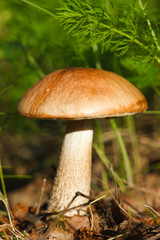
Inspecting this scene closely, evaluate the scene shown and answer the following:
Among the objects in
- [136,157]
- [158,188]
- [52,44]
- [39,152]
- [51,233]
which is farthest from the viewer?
[39,152]

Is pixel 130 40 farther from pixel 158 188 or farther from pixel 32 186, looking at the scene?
pixel 32 186

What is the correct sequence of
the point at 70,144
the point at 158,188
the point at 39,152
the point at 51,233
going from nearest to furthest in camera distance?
1. the point at 51,233
2. the point at 70,144
3. the point at 158,188
4. the point at 39,152

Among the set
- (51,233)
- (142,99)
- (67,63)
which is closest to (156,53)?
(142,99)

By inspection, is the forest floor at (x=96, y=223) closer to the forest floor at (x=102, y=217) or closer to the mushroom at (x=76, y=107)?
the forest floor at (x=102, y=217)

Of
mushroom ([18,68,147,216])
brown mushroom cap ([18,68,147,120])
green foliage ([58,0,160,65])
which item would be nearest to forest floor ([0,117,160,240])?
mushroom ([18,68,147,216])

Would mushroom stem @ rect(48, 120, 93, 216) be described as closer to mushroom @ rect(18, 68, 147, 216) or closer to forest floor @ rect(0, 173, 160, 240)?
mushroom @ rect(18, 68, 147, 216)

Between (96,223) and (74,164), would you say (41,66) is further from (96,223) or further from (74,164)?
Result: (96,223)
